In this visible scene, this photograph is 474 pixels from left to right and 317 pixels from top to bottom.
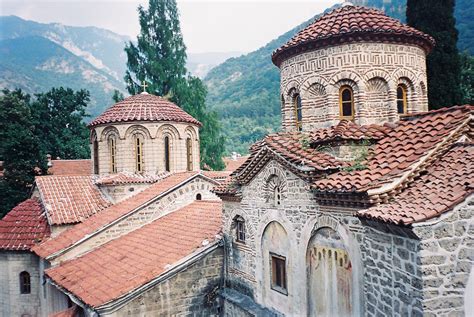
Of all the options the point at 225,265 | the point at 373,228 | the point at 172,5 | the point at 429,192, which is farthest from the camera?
the point at 172,5

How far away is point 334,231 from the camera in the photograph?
707 cm

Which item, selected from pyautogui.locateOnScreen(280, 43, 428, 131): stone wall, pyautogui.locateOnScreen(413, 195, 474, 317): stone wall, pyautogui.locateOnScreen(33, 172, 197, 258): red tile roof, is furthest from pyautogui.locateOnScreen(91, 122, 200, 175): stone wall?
pyautogui.locateOnScreen(413, 195, 474, 317): stone wall

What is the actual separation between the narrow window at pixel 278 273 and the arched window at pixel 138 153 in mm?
8670

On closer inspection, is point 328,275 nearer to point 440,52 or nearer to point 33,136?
point 440,52

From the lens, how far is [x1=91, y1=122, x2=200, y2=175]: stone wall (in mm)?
15812

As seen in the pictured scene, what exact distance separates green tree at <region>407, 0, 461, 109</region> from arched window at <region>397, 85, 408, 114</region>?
7512 mm

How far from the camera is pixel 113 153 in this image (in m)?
16.2

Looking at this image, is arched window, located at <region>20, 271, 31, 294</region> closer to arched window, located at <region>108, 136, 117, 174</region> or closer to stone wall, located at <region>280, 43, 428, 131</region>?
arched window, located at <region>108, 136, 117, 174</region>

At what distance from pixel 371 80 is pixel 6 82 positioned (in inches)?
3538

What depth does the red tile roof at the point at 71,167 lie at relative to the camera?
2914 cm

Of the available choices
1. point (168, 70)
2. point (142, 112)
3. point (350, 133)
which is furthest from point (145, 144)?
point (168, 70)

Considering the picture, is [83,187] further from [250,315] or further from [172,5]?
[172,5]

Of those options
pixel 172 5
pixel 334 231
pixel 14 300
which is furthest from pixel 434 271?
pixel 172 5

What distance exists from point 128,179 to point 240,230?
6.96 m
